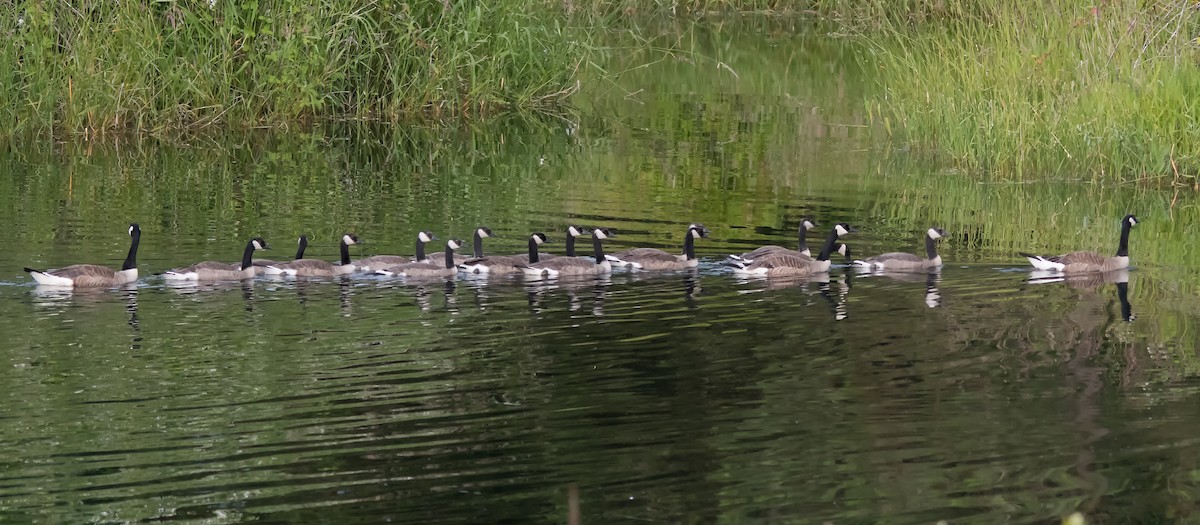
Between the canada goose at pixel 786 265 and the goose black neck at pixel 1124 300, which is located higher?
the canada goose at pixel 786 265

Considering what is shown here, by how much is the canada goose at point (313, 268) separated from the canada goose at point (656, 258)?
2.57 metres

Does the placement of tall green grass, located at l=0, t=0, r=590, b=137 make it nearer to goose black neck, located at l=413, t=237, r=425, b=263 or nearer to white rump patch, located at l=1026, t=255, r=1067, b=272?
goose black neck, located at l=413, t=237, r=425, b=263

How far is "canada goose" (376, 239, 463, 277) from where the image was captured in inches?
662

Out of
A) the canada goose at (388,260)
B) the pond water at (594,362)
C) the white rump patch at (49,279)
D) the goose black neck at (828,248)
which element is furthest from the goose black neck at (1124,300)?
the white rump patch at (49,279)

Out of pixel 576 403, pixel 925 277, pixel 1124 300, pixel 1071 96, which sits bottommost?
pixel 576 403

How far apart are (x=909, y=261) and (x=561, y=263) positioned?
132 inches

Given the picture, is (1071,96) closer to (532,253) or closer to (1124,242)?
(1124,242)

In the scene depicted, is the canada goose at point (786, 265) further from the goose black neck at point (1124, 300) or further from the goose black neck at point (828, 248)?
the goose black neck at point (1124, 300)

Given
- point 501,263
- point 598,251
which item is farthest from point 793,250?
point 501,263

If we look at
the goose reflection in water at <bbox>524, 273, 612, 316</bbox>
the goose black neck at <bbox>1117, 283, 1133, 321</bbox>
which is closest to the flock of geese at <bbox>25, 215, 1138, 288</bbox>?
the goose reflection in water at <bbox>524, 273, 612, 316</bbox>

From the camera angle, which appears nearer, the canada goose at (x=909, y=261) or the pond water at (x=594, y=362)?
the pond water at (x=594, y=362)

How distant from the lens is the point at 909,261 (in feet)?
55.9

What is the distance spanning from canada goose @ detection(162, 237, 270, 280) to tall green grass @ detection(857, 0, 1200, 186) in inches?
397

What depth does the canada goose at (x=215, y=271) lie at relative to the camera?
638 inches
